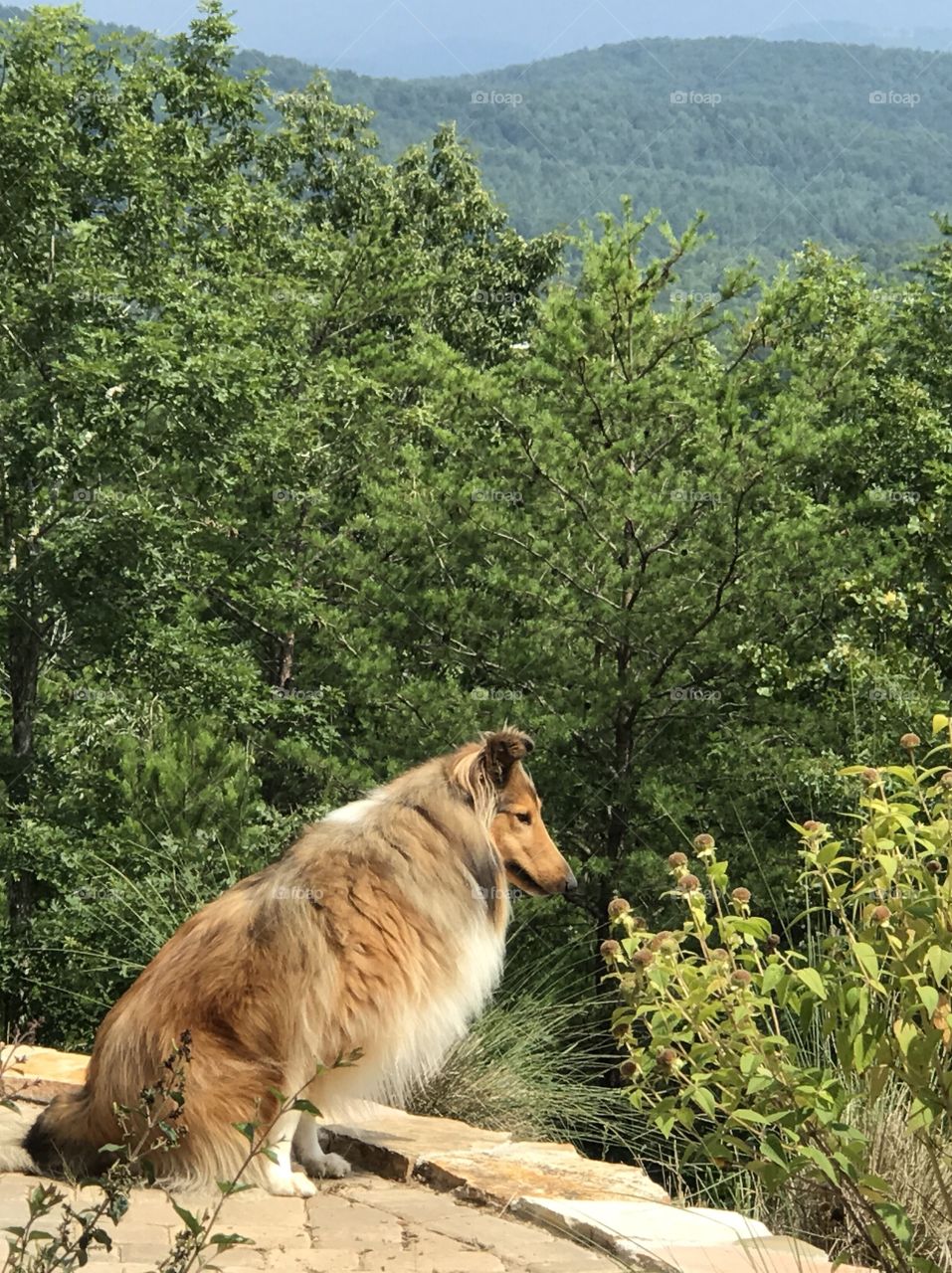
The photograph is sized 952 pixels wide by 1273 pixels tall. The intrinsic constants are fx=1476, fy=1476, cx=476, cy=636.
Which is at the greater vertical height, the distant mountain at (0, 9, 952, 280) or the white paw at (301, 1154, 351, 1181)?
the distant mountain at (0, 9, 952, 280)

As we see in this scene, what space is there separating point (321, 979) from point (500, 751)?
1.12 meters

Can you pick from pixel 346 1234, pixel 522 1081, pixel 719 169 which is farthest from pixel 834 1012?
pixel 719 169

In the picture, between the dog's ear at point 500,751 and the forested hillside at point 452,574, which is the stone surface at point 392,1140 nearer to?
the dog's ear at point 500,751

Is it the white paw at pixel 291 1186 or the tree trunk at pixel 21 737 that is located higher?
the white paw at pixel 291 1186

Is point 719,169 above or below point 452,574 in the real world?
above

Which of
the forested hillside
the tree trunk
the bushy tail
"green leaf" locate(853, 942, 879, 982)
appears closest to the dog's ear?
the bushy tail

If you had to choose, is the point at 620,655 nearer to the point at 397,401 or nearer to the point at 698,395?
the point at 698,395

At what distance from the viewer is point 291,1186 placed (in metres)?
4.94

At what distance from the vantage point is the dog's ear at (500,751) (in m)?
5.59

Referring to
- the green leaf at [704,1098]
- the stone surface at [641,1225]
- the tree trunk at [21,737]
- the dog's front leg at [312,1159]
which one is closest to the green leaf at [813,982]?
the green leaf at [704,1098]

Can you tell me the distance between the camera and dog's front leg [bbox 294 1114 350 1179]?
5234 millimetres

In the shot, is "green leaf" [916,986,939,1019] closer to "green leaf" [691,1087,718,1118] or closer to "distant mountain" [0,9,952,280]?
"green leaf" [691,1087,718,1118]

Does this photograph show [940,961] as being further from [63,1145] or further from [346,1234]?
[63,1145]

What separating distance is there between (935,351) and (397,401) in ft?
26.0
